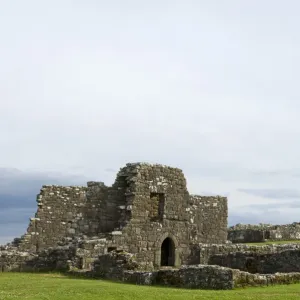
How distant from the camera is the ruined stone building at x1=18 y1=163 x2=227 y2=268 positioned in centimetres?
3694

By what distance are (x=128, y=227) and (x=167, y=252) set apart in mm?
4798

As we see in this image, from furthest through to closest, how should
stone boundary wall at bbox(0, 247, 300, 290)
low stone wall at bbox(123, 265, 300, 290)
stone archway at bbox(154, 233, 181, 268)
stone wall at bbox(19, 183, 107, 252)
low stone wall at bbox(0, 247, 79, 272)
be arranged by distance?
stone archway at bbox(154, 233, 181, 268) → stone wall at bbox(19, 183, 107, 252) → low stone wall at bbox(0, 247, 79, 272) → stone boundary wall at bbox(0, 247, 300, 290) → low stone wall at bbox(123, 265, 300, 290)

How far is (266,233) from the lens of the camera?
46.2 m

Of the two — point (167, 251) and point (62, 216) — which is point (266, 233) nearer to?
point (167, 251)

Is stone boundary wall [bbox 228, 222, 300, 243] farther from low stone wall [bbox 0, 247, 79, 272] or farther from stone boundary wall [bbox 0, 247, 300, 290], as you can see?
stone boundary wall [bbox 0, 247, 300, 290]

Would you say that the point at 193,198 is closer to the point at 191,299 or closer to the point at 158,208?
the point at 158,208

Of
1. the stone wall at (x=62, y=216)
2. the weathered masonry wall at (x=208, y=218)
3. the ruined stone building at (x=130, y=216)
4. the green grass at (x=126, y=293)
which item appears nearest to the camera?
the green grass at (x=126, y=293)

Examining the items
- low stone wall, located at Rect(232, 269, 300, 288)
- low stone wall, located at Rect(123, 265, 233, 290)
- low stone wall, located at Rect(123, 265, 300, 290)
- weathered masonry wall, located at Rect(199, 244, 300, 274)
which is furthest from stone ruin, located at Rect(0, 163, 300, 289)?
low stone wall, located at Rect(232, 269, 300, 288)

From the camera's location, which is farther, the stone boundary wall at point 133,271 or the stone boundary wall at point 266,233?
the stone boundary wall at point 266,233

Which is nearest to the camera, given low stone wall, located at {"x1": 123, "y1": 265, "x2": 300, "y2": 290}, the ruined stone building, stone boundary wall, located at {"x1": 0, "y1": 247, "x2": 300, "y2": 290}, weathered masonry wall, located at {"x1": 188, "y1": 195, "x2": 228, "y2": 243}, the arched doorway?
low stone wall, located at {"x1": 123, "y1": 265, "x2": 300, "y2": 290}

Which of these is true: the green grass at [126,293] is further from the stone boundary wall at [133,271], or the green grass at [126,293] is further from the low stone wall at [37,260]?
the low stone wall at [37,260]

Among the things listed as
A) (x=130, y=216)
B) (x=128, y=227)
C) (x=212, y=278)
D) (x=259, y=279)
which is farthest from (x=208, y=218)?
(x=212, y=278)

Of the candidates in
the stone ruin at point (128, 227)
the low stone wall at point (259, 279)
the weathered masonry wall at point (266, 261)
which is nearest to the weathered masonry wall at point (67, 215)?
the stone ruin at point (128, 227)

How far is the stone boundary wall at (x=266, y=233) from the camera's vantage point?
45969mm
